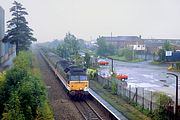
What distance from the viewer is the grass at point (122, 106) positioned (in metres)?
25.0

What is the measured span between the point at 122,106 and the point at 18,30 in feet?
129

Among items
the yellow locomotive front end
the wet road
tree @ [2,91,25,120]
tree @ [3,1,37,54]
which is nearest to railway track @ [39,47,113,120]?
the yellow locomotive front end

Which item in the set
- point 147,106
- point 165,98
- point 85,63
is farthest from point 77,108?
point 85,63

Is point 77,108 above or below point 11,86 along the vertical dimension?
below

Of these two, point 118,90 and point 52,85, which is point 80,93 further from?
point 52,85

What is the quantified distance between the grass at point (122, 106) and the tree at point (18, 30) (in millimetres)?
29717

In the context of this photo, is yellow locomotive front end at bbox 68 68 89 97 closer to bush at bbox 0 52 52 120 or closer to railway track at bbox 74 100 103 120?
railway track at bbox 74 100 103 120

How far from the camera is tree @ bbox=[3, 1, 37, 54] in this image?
208 feet

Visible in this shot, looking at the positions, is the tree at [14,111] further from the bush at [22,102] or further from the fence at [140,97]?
the fence at [140,97]

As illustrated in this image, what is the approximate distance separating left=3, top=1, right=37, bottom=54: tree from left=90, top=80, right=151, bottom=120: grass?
97.5ft

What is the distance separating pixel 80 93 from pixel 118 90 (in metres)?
4.27

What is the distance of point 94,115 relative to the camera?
2623cm

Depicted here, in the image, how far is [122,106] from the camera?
2873cm

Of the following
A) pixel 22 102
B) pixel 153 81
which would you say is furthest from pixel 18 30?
pixel 22 102
